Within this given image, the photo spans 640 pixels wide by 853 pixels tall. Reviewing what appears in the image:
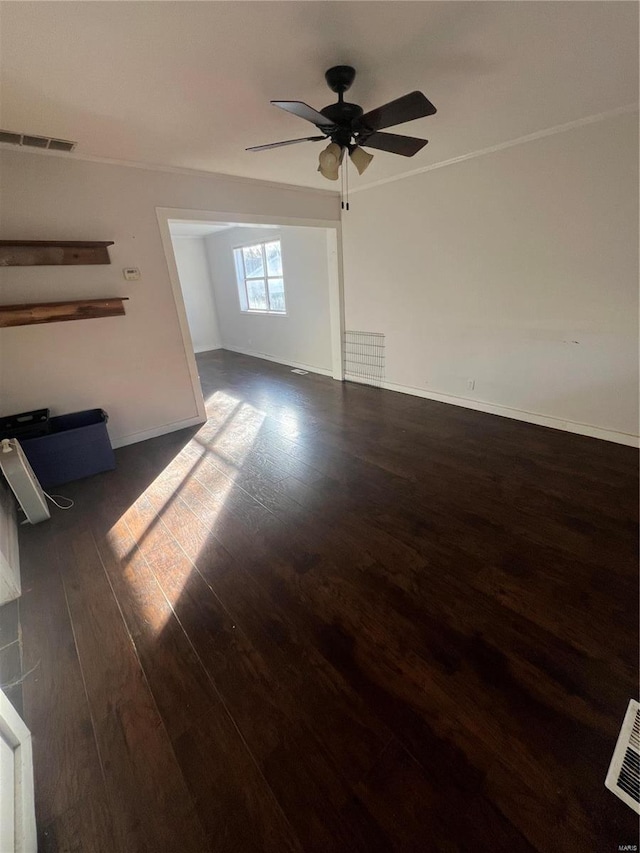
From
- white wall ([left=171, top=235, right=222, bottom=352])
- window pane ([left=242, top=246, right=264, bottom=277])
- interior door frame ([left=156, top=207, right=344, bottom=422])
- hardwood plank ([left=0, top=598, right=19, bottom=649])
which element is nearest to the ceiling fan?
interior door frame ([left=156, top=207, right=344, bottom=422])

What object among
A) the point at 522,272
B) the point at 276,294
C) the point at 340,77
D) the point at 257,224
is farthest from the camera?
the point at 276,294

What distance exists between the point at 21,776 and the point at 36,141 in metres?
3.47

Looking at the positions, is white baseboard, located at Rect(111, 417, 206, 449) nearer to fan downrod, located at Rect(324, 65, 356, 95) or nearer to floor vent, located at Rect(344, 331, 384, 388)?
floor vent, located at Rect(344, 331, 384, 388)

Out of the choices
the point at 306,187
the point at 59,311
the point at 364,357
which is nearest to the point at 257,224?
the point at 306,187

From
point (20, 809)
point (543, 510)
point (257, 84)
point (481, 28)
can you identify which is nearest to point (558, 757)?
point (543, 510)

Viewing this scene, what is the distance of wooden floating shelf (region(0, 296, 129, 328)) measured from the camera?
2566mm

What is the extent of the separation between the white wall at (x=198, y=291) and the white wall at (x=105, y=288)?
4186mm

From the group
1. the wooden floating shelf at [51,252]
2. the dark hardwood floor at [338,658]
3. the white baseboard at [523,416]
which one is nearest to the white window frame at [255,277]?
the white baseboard at [523,416]

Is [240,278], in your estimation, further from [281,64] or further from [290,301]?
[281,64]

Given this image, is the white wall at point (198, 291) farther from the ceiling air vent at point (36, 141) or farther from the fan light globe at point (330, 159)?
the fan light globe at point (330, 159)

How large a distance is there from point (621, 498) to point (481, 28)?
2667 mm

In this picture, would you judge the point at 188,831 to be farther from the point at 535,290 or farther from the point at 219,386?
the point at 219,386

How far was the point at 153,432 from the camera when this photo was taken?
3602 mm

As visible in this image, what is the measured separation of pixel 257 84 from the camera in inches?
73.5
